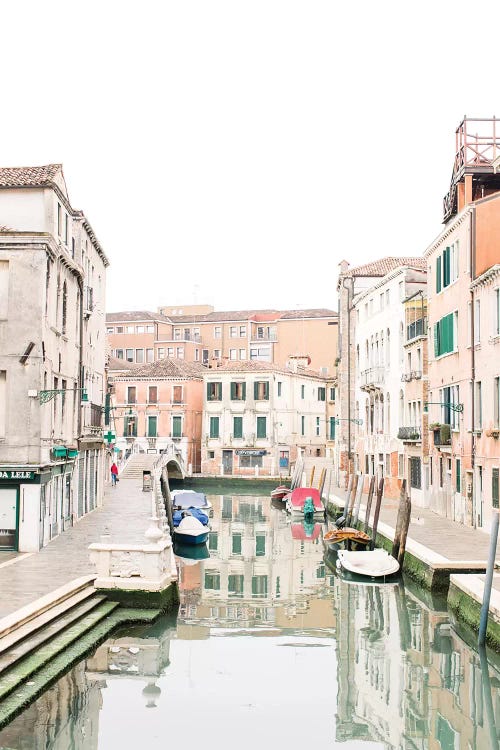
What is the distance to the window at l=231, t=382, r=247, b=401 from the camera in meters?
61.3

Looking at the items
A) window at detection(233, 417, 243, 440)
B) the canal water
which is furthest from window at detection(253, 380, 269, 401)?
the canal water

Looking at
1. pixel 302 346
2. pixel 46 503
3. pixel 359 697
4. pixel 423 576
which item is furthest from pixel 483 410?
pixel 302 346

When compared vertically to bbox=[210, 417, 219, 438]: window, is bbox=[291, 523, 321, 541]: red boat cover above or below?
below

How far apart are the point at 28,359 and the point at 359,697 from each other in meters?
10.9

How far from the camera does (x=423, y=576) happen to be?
19859 mm

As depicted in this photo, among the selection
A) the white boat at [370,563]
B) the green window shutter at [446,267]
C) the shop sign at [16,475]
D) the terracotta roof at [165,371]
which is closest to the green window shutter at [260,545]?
the white boat at [370,563]

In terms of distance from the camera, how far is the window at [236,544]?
97.3ft

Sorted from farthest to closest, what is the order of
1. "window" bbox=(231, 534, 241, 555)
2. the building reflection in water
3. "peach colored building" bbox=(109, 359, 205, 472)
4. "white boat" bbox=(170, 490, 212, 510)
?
"peach colored building" bbox=(109, 359, 205, 472)
"white boat" bbox=(170, 490, 212, 510)
"window" bbox=(231, 534, 241, 555)
the building reflection in water

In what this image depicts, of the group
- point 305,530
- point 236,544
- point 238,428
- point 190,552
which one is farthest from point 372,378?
point 238,428

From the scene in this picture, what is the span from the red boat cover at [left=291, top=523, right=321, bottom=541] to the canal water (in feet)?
41.9

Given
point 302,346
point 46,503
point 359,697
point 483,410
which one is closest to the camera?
point 359,697

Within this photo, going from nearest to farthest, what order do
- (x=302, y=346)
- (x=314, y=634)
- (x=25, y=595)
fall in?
(x=25, y=595) → (x=314, y=634) → (x=302, y=346)

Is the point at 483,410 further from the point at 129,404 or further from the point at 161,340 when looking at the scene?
the point at 161,340

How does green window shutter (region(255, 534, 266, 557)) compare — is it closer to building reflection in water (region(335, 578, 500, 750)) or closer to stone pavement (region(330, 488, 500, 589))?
stone pavement (region(330, 488, 500, 589))
